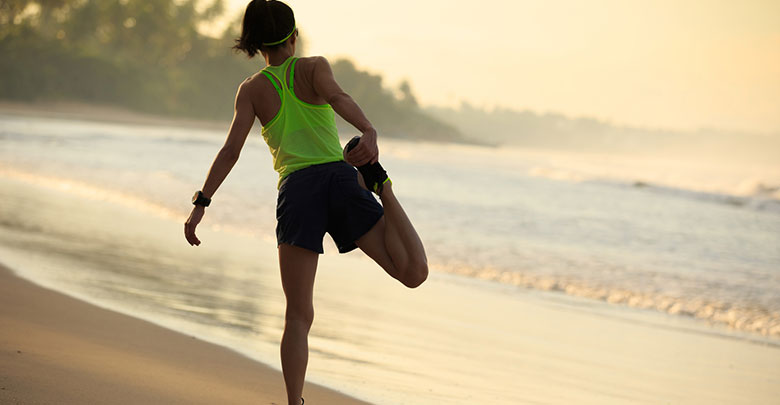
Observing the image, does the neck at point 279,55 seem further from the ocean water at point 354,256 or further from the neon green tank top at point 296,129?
the ocean water at point 354,256

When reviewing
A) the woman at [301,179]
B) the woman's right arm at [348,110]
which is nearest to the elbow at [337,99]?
the woman's right arm at [348,110]

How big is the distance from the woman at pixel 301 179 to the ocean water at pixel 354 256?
1058 mm

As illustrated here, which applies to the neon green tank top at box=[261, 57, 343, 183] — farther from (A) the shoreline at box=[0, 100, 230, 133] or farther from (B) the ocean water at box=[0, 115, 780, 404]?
(A) the shoreline at box=[0, 100, 230, 133]

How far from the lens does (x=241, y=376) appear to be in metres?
4.09

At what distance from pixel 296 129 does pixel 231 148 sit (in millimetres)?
275

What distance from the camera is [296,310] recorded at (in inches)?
127

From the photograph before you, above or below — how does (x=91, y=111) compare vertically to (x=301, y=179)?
above

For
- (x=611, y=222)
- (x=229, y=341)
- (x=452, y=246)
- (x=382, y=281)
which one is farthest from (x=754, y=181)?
(x=229, y=341)

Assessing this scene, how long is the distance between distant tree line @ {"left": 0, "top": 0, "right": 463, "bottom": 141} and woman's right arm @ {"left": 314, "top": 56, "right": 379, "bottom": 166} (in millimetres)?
57906

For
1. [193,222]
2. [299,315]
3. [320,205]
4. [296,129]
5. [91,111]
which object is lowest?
[299,315]

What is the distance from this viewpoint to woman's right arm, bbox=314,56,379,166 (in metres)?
2.92

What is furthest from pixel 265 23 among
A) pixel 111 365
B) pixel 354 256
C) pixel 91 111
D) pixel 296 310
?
pixel 91 111

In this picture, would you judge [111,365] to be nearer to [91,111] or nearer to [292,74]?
[292,74]

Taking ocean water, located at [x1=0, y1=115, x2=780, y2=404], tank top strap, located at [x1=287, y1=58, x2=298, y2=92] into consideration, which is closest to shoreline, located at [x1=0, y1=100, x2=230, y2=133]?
ocean water, located at [x1=0, y1=115, x2=780, y2=404]
